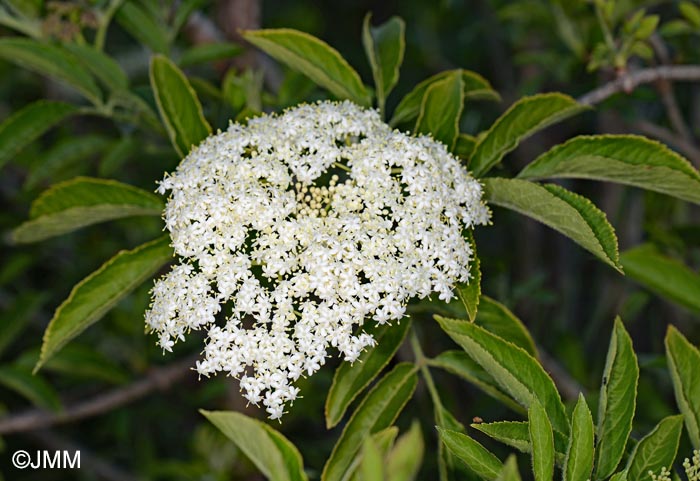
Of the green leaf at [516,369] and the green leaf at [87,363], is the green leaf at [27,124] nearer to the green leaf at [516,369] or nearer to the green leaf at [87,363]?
the green leaf at [87,363]

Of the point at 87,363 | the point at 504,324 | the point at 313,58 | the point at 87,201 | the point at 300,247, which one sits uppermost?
the point at 313,58

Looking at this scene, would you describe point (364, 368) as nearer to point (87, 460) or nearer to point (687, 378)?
point (687, 378)

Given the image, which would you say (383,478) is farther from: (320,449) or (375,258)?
(320,449)

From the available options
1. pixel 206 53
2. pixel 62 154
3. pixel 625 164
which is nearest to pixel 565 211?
pixel 625 164

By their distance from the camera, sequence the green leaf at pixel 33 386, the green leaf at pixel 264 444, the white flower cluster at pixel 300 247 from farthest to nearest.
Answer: the green leaf at pixel 33 386 → the white flower cluster at pixel 300 247 → the green leaf at pixel 264 444

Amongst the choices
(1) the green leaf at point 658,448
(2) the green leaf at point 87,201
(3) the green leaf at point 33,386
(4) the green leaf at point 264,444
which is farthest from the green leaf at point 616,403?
(3) the green leaf at point 33,386

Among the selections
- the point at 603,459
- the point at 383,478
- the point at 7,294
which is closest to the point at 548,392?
the point at 603,459
